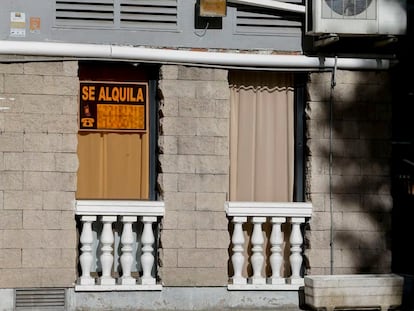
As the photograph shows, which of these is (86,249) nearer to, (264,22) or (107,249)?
(107,249)

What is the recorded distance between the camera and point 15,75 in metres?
11.6

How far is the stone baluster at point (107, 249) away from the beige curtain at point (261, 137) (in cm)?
153

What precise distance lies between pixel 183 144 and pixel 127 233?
1.17 m

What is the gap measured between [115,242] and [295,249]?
206 centimetres

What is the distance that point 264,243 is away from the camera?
12.5 m

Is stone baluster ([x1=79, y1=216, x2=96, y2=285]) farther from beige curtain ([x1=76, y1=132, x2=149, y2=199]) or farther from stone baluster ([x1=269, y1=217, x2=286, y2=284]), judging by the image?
stone baluster ([x1=269, y1=217, x2=286, y2=284])

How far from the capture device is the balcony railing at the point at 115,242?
38.7 feet

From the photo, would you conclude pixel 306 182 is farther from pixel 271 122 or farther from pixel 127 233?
pixel 127 233

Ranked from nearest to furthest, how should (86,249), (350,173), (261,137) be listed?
(86,249) < (350,173) < (261,137)

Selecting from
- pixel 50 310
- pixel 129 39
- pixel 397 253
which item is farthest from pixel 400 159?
pixel 50 310

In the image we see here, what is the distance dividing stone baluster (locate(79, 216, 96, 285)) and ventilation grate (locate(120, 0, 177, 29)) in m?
2.22

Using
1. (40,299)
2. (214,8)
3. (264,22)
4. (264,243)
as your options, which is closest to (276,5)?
(264,22)

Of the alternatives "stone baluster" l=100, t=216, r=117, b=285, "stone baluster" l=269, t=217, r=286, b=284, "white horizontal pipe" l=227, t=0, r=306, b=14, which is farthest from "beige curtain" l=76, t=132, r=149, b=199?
"white horizontal pipe" l=227, t=0, r=306, b=14

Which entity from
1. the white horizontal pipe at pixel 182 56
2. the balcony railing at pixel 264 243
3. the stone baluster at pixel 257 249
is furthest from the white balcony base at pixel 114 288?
the white horizontal pipe at pixel 182 56
